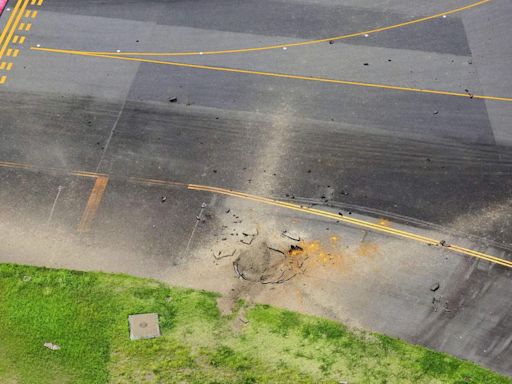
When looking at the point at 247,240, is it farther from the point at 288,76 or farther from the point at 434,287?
the point at 288,76

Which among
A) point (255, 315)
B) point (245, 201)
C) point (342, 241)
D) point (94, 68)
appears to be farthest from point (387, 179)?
point (94, 68)

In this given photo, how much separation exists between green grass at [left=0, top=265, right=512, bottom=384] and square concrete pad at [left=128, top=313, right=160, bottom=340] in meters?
0.21

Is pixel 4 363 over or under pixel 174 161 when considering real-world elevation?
under

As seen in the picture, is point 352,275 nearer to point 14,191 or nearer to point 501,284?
point 501,284

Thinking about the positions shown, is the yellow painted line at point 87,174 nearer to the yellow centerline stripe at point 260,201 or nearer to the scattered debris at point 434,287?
the yellow centerline stripe at point 260,201

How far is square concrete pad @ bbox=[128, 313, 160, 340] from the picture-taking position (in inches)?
804

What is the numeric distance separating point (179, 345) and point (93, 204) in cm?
640

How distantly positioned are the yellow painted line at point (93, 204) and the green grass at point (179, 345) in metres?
2.19

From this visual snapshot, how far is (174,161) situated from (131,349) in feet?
24.8

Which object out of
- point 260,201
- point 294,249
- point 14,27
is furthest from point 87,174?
point 14,27

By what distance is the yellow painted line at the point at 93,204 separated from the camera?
22828 mm

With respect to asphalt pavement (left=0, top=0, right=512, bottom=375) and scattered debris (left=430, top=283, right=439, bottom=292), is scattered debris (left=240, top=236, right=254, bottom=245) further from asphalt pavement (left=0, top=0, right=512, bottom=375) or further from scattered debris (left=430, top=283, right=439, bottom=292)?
scattered debris (left=430, top=283, right=439, bottom=292)

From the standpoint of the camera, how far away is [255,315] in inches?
822

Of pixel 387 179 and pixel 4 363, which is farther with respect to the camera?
pixel 387 179
